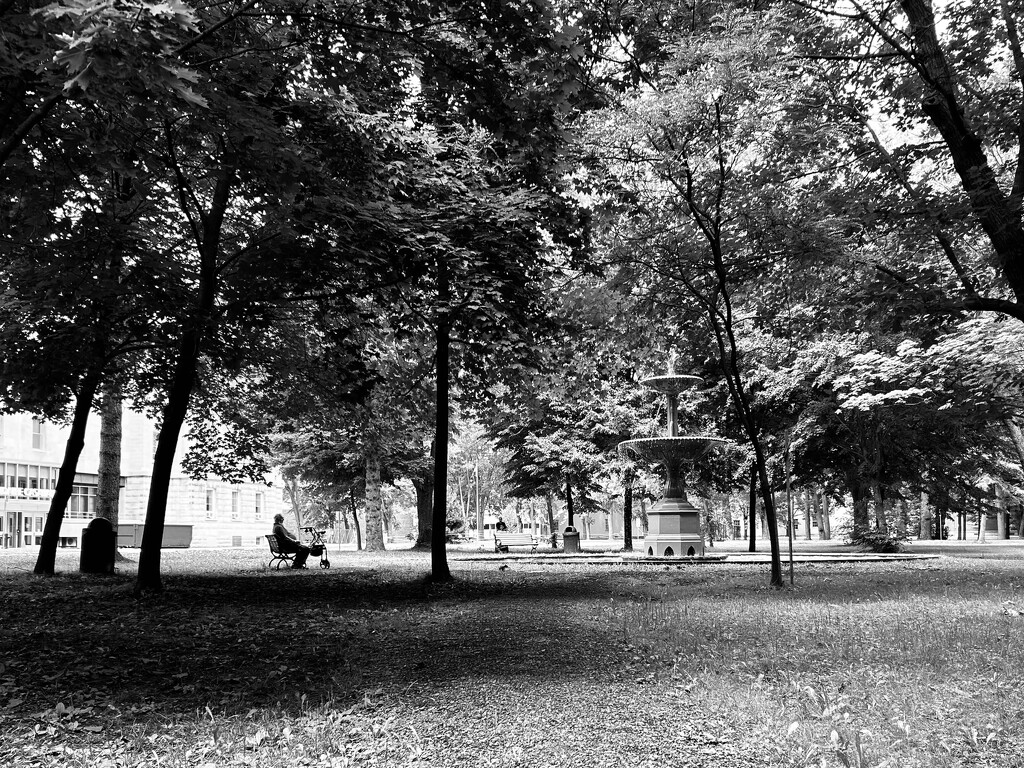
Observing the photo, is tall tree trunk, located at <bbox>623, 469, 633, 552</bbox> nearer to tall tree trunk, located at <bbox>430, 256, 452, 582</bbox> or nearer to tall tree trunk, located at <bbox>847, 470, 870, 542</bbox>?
→ tall tree trunk, located at <bbox>847, 470, 870, 542</bbox>

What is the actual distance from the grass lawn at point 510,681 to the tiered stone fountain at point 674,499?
10.3 m

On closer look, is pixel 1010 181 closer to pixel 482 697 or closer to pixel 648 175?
pixel 648 175

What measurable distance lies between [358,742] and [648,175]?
1095 cm

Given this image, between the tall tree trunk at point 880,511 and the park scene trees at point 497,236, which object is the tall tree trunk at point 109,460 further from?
the tall tree trunk at point 880,511

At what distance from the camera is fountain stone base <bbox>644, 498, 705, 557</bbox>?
74.5 ft

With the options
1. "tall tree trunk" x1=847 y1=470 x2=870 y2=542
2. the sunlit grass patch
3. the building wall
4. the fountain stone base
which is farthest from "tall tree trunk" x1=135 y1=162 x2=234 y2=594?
the building wall

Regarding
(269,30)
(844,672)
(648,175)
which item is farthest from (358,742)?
(648,175)

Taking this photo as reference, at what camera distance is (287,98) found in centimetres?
925

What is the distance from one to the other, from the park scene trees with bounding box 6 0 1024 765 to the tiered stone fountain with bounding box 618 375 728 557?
3.83 metres

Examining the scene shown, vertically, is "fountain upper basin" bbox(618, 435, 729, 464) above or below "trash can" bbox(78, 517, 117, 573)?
above

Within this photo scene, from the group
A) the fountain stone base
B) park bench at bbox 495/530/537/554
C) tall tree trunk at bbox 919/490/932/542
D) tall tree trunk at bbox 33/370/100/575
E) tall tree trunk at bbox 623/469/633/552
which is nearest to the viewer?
tall tree trunk at bbox 33/370/100/575

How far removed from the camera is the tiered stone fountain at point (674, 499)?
73.0 ft

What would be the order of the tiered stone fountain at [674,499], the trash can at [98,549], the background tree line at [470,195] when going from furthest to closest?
the tiered stone fountain at [674,499]
the trash can at [98,549]
the background tree line at [470,195]

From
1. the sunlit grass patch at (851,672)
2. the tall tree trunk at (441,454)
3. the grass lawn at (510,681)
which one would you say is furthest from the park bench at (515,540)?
the sunlit grass patch at (851,672)
